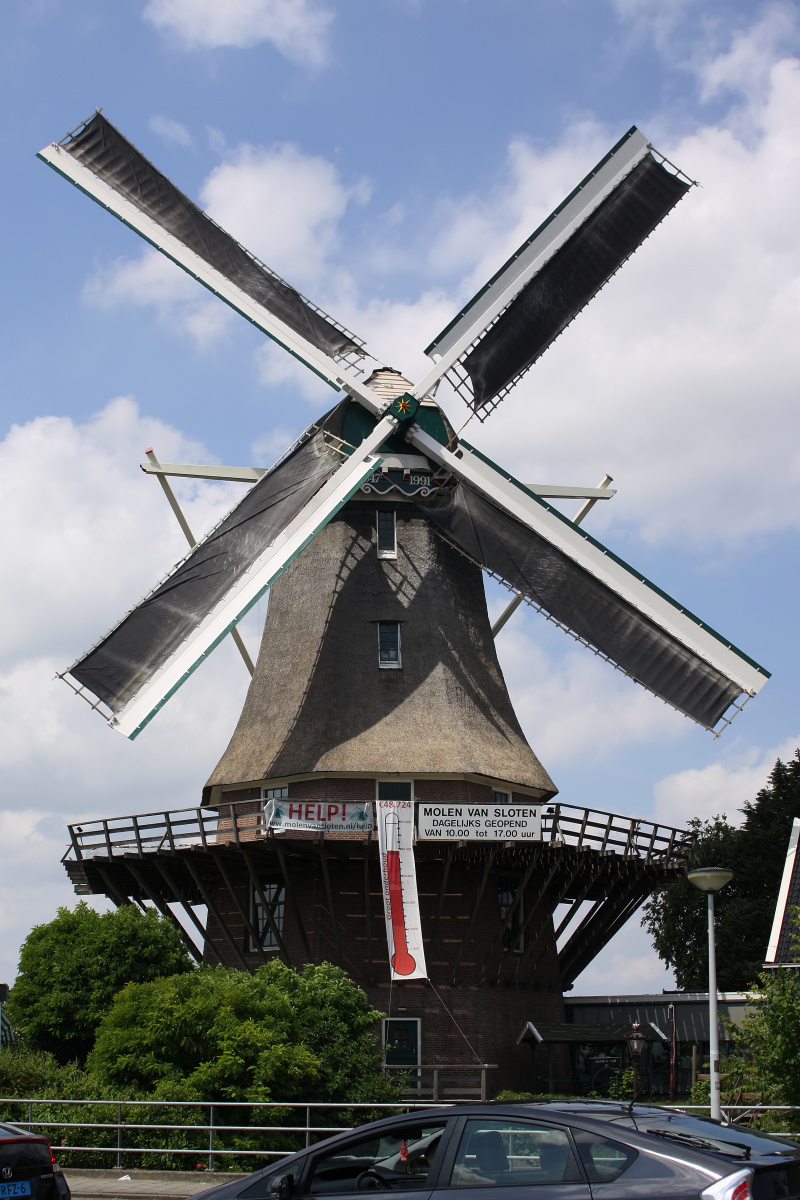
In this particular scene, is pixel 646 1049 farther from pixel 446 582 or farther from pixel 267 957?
pixel 446 582

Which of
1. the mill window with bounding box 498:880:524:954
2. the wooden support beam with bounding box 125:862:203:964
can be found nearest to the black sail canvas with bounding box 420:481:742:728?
the mill window with bounding box 498:880:524:954

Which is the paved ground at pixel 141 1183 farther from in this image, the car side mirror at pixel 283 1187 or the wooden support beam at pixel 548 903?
the wooden support beam at pixel 548 903

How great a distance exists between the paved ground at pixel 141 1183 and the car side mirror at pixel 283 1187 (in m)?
6.34

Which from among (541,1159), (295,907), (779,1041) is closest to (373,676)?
(295,907)

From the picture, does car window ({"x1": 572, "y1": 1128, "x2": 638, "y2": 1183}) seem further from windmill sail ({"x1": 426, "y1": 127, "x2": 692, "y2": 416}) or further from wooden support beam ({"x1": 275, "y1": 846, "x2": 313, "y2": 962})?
windmill sail ({"x1": 426, "y1": 127, "x2": 692, "y2": 416})

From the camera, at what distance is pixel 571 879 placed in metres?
23.7

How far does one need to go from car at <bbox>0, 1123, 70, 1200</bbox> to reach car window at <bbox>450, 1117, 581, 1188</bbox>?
361 cm

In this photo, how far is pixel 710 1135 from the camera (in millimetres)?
6781

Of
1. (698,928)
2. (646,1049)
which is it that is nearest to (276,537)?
(646,1049)

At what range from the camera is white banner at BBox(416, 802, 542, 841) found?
2180 centimetres

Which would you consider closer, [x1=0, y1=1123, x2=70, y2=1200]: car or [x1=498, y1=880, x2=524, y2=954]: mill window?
[x1=0, y1=1123, x2=70, y2=1200]: car

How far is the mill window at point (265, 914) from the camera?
77.8 feet

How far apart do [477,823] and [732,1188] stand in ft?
52.0

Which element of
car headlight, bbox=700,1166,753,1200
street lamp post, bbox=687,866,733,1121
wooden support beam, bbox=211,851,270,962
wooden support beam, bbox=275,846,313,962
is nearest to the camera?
car headlight, bbox=700,1166,753,1200
